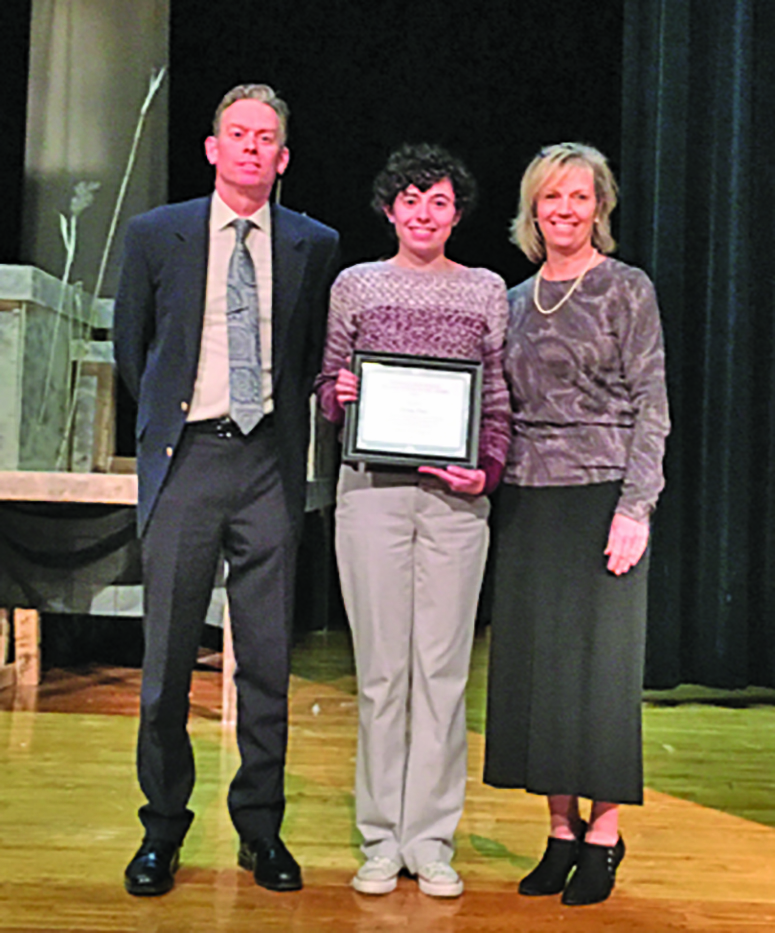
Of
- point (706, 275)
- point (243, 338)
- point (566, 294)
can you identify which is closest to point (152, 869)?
point (243, 338)

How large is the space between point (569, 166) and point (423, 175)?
26 centimetres

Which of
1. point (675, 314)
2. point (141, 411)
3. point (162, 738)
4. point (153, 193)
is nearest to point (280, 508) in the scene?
point (141, 411)

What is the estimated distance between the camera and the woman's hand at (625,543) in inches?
80.4

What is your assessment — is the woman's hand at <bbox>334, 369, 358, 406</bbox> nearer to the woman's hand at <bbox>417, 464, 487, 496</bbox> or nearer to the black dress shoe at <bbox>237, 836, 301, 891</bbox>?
the woman's hand at <bbox>417, 464, 487, 496</bbox>

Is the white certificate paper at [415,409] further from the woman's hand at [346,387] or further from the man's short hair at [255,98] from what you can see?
the man's short hair at [255,98]

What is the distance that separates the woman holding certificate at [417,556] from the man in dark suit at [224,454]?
0.13m

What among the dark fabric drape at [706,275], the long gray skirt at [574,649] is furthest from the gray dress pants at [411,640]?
the dark fabric drape at [706,275]

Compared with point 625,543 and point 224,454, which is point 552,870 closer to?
point 625,543

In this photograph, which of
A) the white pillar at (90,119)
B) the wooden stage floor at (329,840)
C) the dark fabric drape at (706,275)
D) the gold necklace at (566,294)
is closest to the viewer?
the wooden stage floor at (329,840)

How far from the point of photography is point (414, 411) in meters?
2.08

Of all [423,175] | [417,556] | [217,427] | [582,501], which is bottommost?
[417,556]

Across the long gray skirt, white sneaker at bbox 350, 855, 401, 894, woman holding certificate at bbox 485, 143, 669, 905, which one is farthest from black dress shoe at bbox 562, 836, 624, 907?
white sneaker at bbox 350, 855, 401, 894

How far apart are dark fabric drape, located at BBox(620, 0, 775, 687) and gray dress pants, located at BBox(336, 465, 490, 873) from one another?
2.19 metres

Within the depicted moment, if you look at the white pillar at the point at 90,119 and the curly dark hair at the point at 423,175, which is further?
the white pillar at the point at 90,119
